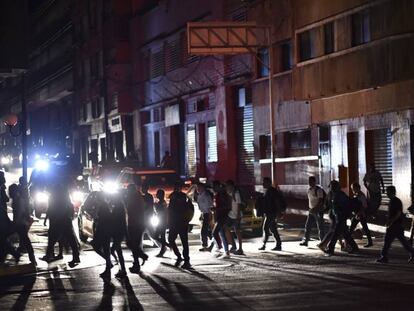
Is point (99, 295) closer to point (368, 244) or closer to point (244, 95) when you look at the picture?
point (368, 244)

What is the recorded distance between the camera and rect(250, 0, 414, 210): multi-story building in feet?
94.1

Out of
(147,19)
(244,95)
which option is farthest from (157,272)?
(147,19)

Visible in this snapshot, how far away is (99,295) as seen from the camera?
14.8 metres

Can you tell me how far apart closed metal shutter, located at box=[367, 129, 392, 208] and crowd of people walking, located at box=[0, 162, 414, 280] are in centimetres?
866

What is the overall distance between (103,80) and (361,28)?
84.7 ft

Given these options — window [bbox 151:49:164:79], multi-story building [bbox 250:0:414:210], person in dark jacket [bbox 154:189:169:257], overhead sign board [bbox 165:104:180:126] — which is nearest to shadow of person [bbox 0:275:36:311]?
person in dark jacket [bbox 154:189:169:257]

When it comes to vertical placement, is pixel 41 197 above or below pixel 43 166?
below

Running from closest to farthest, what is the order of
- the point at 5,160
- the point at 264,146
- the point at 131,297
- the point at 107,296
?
1. the point at 131,297
2. the point at 107,296
3. the point at 264,146
4. the point at 5,160

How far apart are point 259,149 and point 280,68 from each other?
12.1 feet

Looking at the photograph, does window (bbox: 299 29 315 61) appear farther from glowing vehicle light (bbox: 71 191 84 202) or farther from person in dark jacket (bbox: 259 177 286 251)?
person in dark jacket (bbox: 259 177 286 251)

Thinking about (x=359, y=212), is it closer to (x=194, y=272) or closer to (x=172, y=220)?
(x=172, y=220)

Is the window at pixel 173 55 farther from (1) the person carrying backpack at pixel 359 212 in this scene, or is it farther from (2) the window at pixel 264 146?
(1) the person carrying backpack at pixel 359 212

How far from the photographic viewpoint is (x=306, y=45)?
35.1 m

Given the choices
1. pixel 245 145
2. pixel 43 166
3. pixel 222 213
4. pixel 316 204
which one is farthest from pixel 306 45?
pixel 222 213
